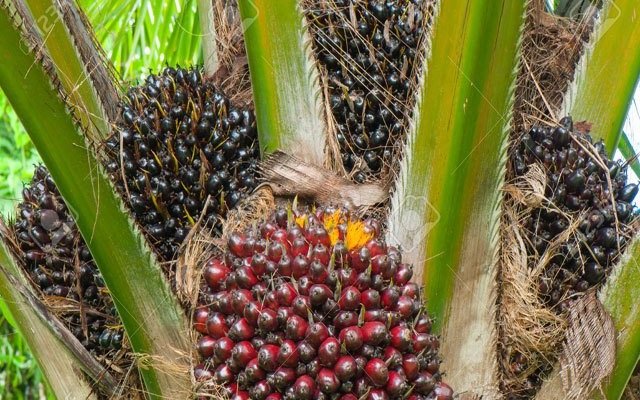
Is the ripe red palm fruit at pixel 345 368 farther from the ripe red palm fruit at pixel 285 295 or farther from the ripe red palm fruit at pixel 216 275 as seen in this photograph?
the ripe red palm fruit at pixel 216 275

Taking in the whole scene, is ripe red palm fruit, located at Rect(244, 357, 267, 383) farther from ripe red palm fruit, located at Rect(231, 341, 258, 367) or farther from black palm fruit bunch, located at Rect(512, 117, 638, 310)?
black palm fruit bunch, located at Rect(512, 117, 638, 310)

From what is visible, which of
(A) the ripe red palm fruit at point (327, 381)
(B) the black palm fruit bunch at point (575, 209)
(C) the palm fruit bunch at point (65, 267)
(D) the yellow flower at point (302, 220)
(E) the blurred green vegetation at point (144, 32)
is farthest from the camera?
(E) the blurred green vegetation at point (144, 32)

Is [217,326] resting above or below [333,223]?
below

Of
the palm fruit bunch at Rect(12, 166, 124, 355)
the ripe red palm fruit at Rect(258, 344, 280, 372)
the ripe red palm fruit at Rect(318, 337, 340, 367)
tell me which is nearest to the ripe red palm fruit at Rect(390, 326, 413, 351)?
the ripe red palm fruit at Rect(318, 337, 340, 367)

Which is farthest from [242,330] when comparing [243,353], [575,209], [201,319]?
[575,209]

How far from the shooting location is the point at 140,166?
1999 mm

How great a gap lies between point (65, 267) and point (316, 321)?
94 centimetres

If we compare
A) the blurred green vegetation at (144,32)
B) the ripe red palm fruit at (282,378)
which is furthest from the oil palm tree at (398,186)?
the blurred green vegetation at (144,32)

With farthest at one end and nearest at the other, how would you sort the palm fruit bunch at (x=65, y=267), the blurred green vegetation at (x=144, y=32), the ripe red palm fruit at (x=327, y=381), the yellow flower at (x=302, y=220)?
1. the blurred green vegetation at (x=144, y=32)
2. the palm fruit bunch at (x=65, y=267)
3. the yellow flower at (x=302, y=220)
4. the ripe red palm fruit at (x=327, y=381)

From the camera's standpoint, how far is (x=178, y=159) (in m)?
2.02

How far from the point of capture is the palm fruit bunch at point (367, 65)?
1938 millimetres

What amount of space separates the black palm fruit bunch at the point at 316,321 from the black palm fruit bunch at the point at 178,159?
1.61 ft

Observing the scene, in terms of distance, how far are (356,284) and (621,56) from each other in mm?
1138

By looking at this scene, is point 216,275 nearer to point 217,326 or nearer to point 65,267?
point 217,326
